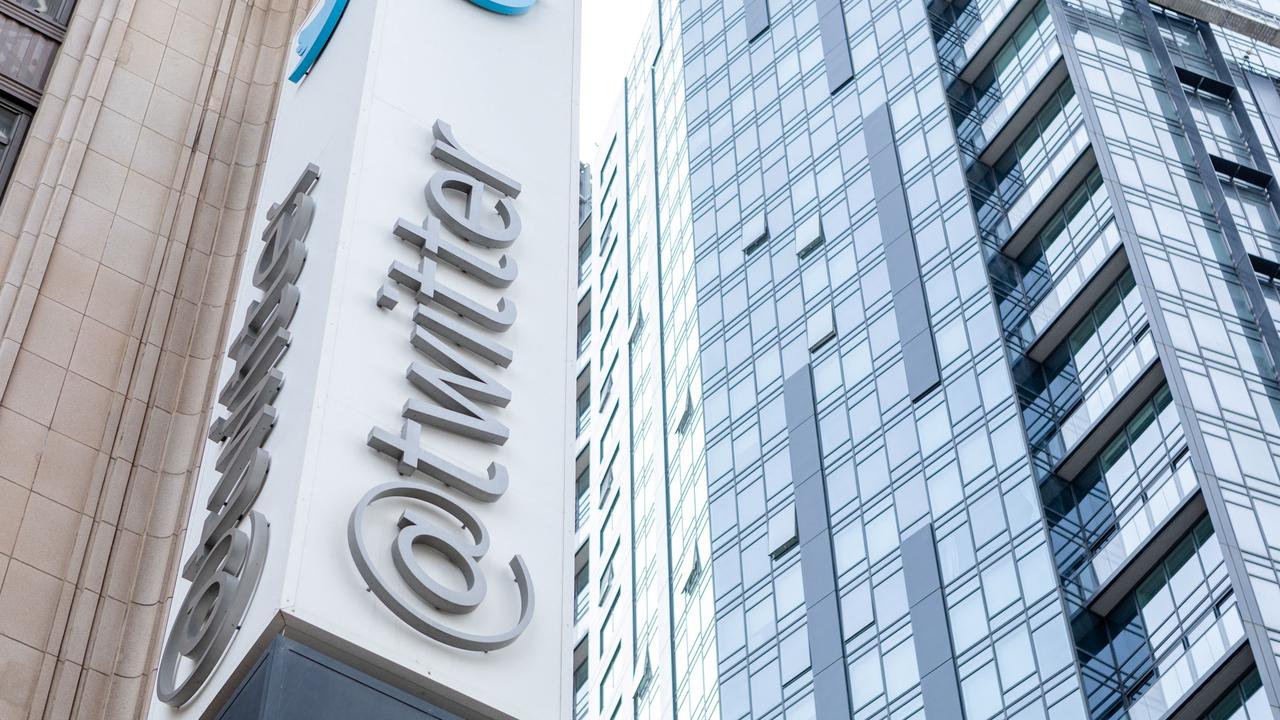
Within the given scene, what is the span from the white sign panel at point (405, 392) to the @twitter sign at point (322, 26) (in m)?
0.50

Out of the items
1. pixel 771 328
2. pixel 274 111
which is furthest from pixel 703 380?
pixel 274 111

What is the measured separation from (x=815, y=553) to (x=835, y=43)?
29.7m

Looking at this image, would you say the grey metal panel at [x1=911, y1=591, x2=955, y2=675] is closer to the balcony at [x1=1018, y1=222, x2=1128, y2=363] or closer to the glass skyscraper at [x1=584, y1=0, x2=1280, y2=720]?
the glass skyscraper at [x1=584, y1=0, x2=1280, y2=720]

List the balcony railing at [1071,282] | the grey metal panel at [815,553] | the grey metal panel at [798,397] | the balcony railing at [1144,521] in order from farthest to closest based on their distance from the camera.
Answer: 1. the grey metal panel at [798,397]
2. the balcony railing at [1071,282]
3. the grey metal panel at [815,553]
4. the balcony railing at [1144,521]

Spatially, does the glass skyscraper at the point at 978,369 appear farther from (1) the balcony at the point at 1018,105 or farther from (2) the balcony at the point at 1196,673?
(1) the balcony at the point at 1018,105

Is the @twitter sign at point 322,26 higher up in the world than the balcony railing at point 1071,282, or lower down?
lower down

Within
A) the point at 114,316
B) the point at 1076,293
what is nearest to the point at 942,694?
the point at 1076,293

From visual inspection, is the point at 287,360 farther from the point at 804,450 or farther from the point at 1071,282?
the point at 804,450

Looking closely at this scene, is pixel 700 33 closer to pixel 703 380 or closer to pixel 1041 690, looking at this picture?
pixel 703 380

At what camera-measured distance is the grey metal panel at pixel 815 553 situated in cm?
6384

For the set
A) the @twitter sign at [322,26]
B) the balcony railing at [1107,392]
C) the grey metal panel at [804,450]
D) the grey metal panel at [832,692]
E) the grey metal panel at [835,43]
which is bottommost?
the @twitter sign at [322,26]

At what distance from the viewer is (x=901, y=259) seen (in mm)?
74750

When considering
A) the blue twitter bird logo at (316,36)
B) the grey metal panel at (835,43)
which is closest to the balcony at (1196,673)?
the blue twitter bird logo at (316,36)

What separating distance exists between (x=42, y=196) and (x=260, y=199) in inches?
99.5
